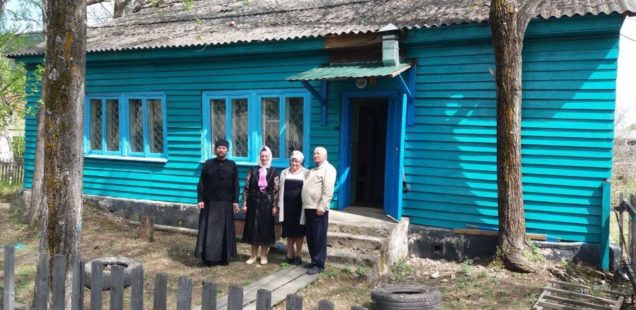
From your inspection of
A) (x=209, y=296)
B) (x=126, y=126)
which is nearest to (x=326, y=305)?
(x=209, y=296)

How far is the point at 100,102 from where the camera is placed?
10.8 meters

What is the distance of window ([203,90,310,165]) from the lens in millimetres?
8820

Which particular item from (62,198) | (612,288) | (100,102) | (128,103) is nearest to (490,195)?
(612,288)

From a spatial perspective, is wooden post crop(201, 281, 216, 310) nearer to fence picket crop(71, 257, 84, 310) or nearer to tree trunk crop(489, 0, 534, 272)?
fence picket crop(71, 257, 84, 310)

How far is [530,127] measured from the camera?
707cm

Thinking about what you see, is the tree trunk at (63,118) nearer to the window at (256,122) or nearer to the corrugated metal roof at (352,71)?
the corrugated metal roof at (352,71)

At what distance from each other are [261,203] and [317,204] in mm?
911

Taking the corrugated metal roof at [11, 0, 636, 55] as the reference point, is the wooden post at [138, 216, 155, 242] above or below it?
below

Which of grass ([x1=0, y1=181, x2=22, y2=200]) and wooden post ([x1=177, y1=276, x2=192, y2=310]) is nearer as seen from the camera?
wooden post ([x1=177, y1=276, x2=192, y2=310])

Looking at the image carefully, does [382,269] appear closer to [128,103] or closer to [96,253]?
[96,253]

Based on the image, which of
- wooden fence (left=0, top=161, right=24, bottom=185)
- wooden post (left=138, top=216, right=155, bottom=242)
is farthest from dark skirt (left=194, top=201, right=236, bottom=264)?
wooden fence (left=0, top=161, right=24, bottom=185)

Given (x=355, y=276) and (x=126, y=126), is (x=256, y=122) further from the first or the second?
(x=355, y=276)

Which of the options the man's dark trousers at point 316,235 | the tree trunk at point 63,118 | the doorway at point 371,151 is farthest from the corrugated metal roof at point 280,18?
the tree trunk at point 63,118

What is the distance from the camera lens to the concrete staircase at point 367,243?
6645mm
